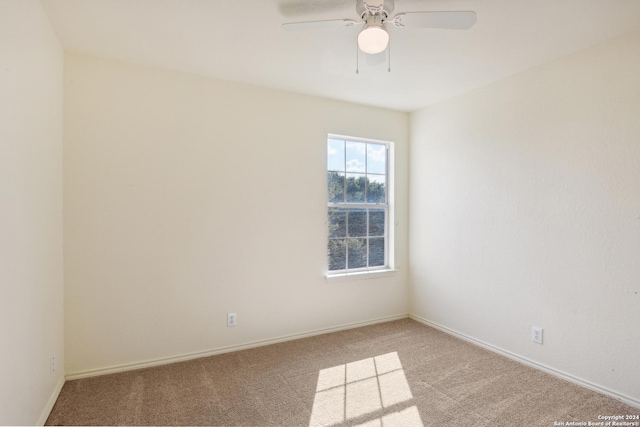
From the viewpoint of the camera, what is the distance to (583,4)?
1939 mm

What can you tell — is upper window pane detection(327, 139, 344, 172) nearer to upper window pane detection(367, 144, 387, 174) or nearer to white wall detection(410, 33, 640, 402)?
upper window pane detection(367, 144, 387, 174)

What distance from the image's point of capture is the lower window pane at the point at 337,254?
3.64m

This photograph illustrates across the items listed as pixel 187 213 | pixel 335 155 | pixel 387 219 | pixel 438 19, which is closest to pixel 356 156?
pixel 335 155

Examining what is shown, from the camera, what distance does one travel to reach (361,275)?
3717mm

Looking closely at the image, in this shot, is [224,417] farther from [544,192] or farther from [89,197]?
[544,192]

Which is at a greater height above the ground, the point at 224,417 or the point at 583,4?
the point at 583,4

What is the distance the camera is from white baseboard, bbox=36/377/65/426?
6.43 ft

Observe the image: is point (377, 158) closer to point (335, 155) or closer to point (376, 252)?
point (335, 155)

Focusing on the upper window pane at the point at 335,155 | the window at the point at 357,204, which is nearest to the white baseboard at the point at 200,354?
the window at the point at 357,204

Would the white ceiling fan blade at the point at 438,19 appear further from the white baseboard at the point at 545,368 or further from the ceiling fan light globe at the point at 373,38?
the white baseboard at the point at 545,368

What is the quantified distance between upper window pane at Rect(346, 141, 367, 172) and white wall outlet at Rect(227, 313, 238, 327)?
192 centimetres

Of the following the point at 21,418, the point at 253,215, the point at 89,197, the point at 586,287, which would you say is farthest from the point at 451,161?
the point at 21,418

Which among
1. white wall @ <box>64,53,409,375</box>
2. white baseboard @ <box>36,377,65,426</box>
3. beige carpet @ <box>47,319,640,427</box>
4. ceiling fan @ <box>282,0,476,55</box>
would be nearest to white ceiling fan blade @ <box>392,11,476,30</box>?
ceiling fan @ <box>282,0,476,55</box>

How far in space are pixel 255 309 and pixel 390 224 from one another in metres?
1.84
